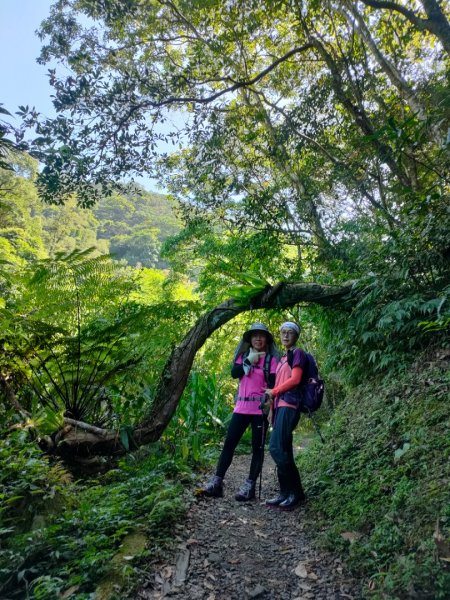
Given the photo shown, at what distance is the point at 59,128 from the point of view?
4426 mm

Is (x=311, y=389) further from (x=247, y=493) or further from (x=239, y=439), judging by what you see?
(x=247, y=493)

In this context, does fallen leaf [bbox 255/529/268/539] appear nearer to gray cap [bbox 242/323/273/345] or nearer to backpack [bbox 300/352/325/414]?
backpack [bbox 300/352/325/414]

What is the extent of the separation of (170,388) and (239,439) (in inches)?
34.9

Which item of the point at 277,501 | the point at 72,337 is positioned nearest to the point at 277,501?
the point at 277,501

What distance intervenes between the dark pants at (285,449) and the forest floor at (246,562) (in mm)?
211

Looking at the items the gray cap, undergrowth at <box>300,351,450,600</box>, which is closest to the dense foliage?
undergrowth at <box>300,351,450,600</box>

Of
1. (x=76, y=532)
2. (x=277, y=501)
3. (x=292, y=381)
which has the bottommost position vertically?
(x=277, y=501)

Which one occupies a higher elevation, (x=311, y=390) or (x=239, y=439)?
(x=311, y=390)

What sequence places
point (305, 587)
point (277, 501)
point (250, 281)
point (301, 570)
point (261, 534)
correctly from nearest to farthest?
point (305, 587) < point (301, 570) < point (261, 534) < point (277, 501) < point (250, 281)

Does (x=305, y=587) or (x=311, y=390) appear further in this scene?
(x=311, y=390)

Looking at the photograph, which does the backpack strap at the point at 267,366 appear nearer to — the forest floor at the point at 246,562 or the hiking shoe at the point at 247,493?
the hiking shoe at the point at 247,493

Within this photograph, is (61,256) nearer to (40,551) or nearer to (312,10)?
(40,551)

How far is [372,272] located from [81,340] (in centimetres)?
342

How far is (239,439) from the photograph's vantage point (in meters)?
3.78
